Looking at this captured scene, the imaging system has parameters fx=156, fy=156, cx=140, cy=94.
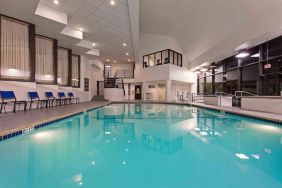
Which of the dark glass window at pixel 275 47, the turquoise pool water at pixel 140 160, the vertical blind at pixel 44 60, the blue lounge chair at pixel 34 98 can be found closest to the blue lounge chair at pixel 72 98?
the vertical blind at pixel 44 60

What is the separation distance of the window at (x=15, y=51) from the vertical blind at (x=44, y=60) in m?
0.95

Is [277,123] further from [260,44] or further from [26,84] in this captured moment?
[26,84]

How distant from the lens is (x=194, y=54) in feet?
45.6

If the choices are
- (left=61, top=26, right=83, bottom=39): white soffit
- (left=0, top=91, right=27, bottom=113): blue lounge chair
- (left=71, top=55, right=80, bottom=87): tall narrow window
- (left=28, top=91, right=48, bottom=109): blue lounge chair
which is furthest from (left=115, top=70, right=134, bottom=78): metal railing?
(left=0, top=91, right=27, bottom=113): blue lounge chair

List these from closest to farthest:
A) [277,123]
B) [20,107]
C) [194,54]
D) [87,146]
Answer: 1. [87,146]
2. [277,123]
3. [20,107]
4. [194,54]

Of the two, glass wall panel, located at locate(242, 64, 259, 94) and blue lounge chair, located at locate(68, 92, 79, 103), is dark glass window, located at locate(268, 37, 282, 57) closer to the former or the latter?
glass wall panel, located at locate(242, 64, 259, 94)

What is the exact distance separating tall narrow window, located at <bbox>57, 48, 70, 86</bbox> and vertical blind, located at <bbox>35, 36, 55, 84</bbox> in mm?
1292

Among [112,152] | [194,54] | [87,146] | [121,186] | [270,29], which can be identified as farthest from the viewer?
[194,54]

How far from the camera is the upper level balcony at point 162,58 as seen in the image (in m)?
13.8

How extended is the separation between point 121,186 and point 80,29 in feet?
29.2

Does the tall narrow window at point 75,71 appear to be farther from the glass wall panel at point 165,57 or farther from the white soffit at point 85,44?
the glass wall panel at point 165,57

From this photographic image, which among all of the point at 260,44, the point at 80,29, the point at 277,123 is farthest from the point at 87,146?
the point at 260,44

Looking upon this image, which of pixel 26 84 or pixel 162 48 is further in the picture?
pixel 162 48

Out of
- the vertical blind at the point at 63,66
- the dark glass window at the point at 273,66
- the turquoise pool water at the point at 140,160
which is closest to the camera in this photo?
the turquoise pool water at the point at 140,160
